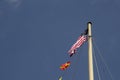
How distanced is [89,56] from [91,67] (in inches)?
34.2

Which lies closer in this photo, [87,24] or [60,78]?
[87,24]

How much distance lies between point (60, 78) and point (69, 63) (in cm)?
187

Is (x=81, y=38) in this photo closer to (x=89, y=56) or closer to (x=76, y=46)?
(x=76, y=46)

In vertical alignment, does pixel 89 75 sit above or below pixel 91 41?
below

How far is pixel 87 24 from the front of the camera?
3800 cm

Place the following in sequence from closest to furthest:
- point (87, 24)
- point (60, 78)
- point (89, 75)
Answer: point (89, 75)
point (87, 24)
point (60, 78)

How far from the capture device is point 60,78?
1607 inches

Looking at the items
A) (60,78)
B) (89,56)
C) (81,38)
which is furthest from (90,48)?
(60,78)

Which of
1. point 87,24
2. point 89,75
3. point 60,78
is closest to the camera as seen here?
point 89,75

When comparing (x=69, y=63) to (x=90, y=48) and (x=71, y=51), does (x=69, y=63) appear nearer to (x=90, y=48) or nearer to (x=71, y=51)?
(x=71, y=51)

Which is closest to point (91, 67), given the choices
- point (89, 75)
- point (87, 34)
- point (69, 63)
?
point (89, 75)

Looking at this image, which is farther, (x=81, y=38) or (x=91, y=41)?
(x=81, y=38)

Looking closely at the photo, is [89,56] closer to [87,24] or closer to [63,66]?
[87,24]

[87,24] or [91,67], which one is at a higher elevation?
[87,24]
